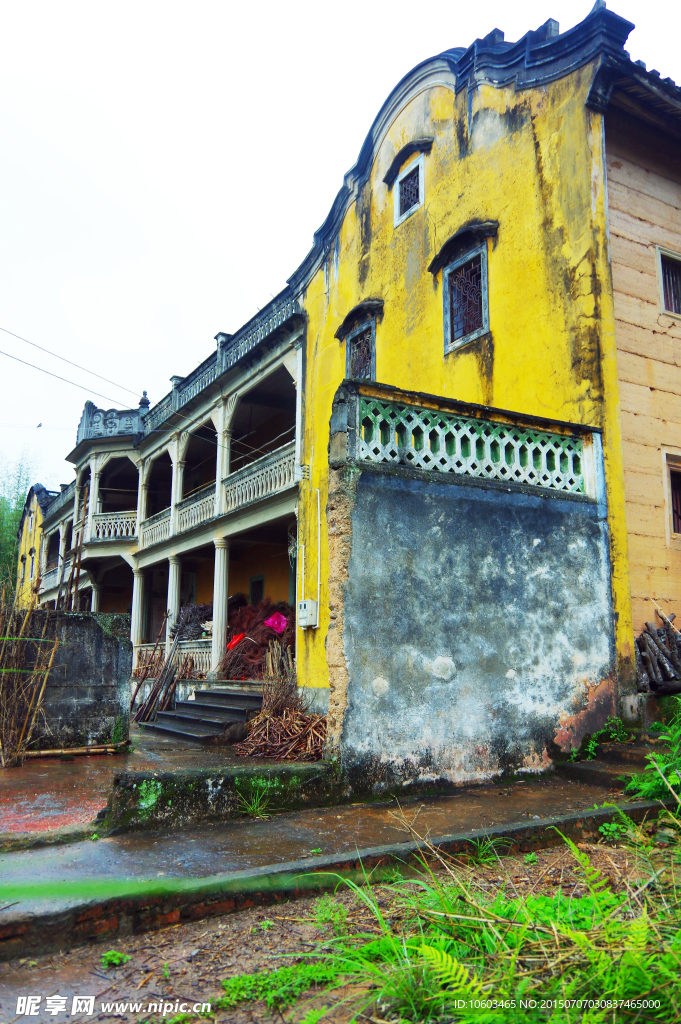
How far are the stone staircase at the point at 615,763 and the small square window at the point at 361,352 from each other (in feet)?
23.0

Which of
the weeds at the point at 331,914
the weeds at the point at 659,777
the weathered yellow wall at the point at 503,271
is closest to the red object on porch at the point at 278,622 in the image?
the weathered yellow wall at the point at 503,271

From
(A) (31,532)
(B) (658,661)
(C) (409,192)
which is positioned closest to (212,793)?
(B) (658,661)

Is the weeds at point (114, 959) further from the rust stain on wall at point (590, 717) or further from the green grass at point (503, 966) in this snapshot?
the rust stain on wall at point (590, 717)

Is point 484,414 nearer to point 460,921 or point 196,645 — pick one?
point 460,921

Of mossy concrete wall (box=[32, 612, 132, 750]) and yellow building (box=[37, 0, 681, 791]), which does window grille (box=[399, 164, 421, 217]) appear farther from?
mossy concrete wall (box=[32, 612, 132, 750])

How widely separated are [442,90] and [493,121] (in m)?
1.57

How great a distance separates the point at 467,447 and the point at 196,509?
12.2 metres

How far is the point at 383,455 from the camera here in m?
5.89

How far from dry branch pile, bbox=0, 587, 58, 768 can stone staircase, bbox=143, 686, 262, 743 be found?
331 cm

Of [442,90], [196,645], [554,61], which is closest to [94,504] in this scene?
[196,645]

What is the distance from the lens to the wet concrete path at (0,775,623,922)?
367 cm

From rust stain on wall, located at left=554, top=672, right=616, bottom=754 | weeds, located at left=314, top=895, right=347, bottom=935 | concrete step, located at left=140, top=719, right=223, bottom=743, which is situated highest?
rust stain on wall, located at left=554, top=672, right=616, bottom=754

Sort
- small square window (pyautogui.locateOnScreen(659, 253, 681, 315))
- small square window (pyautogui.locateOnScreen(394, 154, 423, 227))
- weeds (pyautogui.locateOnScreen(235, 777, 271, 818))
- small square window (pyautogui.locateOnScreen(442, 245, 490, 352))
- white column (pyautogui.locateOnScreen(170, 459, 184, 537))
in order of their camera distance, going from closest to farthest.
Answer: weeds (pyautogui.locateOnScreen(235, 777, 271, 818)), small square window (pyautogui.locateOnScreen(659, 253, 681, 315)), small square window (pyautogui.locateOnScreen(442, 245, 490, 352)), small square window (pyautogui.locateOnScreen(394, 154, 423, 227)), white column (pyautogui.locateOnScreen(170, 459, 184, 537))


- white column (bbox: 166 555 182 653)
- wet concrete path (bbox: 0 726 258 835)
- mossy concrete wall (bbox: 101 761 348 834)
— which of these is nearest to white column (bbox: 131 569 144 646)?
white column (bbox: 166 555 182 653)
